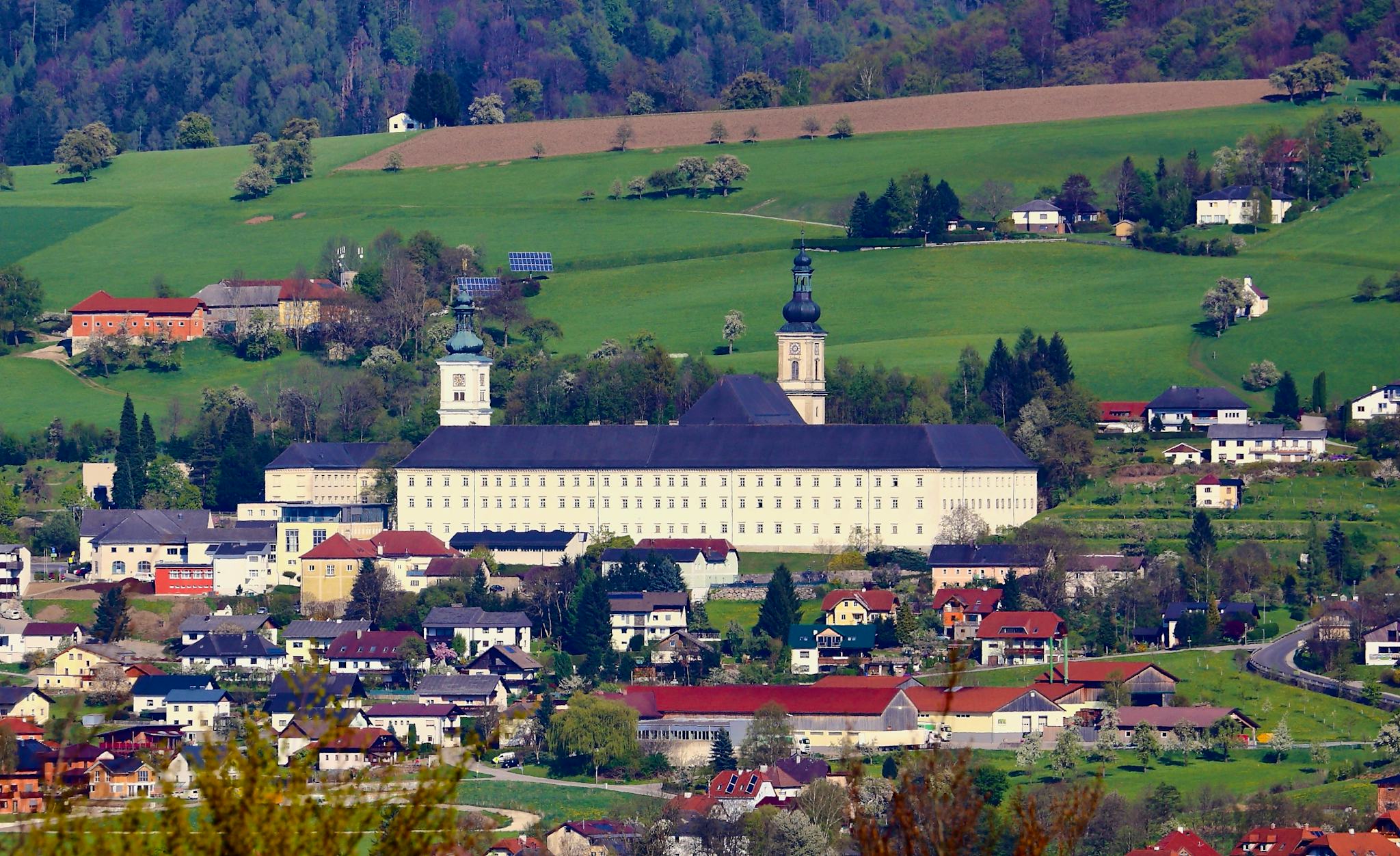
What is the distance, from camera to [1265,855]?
199ft

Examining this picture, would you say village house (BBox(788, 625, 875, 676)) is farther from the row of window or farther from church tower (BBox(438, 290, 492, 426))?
church tower (BBox(438, 290, 492, 426))

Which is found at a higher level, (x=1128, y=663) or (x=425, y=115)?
(x=425, y=115)

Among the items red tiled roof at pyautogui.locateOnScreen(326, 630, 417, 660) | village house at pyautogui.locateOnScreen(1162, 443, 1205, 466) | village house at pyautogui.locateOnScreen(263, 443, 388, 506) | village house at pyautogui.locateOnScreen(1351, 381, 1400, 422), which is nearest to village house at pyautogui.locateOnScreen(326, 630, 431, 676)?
red tiled roof at pyautogui.locateOnScreen(326, 630, 417, 660)

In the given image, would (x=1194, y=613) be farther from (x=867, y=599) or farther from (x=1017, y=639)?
(x=867, y=599)

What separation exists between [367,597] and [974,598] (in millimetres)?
20271

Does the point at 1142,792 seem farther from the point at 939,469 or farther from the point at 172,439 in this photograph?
the point at 172,439

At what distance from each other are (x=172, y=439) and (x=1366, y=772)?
6107cm

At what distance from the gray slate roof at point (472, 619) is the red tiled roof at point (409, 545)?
A: 23.3ft

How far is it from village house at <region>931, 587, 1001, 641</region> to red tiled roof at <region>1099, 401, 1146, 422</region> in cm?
2140

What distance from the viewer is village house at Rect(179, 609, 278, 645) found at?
9069 cm

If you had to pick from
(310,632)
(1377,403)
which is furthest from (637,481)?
(1377,403)

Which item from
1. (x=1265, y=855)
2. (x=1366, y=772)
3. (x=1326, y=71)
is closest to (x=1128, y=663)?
(x=1366, y=772)

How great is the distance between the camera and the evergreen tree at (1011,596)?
293 ft

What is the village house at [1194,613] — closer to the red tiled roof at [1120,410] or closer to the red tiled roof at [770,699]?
the red tiled roof at [770,699]
